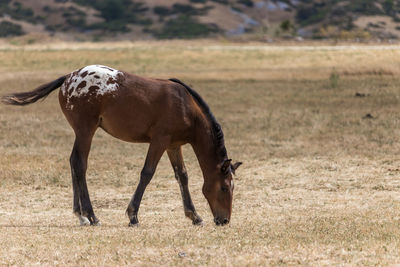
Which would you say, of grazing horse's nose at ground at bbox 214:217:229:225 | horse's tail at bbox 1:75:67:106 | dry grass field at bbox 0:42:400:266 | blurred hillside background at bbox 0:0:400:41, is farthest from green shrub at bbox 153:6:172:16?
grazing horse's nose at ground at bbox 214:217:229:225

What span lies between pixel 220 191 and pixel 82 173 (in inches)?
76.6

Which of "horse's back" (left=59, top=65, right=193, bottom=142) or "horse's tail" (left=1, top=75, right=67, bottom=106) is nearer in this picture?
"horse's back" (left=59, top=65, right=193, bottom=142)

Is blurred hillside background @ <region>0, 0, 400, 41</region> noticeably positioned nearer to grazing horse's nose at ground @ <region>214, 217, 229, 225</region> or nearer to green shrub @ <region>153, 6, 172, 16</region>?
green shrub @ <region>153, 6, 172, 16</region>

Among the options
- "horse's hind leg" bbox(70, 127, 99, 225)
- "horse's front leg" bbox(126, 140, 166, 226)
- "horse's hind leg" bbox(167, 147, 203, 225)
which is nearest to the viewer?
"horse's front leg" bbox(126, 140, 166, 226)

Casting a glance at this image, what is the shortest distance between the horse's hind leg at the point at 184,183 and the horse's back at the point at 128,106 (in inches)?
23.1

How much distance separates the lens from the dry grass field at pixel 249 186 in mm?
8156

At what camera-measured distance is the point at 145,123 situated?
9.97 m

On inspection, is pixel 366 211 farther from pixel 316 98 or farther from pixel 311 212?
pixel 316 98

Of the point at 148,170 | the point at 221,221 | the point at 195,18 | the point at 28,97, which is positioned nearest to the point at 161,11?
the point at 195,18

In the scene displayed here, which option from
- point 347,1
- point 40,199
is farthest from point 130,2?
point 40,199

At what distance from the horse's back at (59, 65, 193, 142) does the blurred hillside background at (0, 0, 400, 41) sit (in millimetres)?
70666

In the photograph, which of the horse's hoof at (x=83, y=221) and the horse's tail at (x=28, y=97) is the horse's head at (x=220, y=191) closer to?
the horse's hoof at (x=83, y=221)

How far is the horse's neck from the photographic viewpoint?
32.8 feet

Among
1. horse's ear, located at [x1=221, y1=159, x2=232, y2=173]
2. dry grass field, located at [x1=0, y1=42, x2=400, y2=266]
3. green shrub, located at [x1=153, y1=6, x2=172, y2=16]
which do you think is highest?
horse's ear, located at [x1=221, y1=159, x2=232, y2=173]
